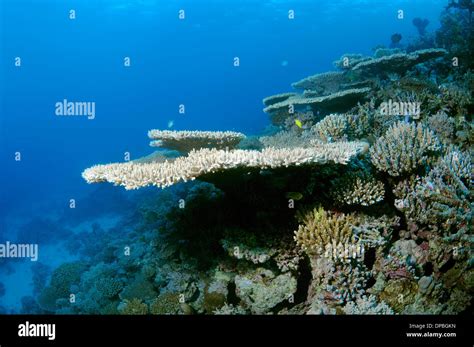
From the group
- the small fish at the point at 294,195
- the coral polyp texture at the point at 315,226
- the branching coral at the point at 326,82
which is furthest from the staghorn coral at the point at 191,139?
the branching coral at the point at 326,82

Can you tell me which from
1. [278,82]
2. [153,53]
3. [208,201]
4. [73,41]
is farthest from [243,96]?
[208,201]

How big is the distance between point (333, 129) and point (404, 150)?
71.1 inches

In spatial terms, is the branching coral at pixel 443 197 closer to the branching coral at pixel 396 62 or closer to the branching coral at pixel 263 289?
the branching coral at pixel 263 289

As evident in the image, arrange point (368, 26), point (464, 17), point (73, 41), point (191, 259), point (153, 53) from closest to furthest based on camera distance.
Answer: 1. point (191, 259)
2. point (464, 17)
3. point (368, 26)
4. point (73, 41)
5. point (153, 53)

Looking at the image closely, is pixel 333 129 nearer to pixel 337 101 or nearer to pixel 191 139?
pixel 337 101

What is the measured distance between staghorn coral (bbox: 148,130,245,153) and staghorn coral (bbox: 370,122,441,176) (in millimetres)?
2281

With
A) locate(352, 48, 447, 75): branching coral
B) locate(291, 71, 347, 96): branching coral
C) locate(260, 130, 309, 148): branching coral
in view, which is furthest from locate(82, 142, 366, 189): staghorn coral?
locate(291, 71, 347, 96): branching coral

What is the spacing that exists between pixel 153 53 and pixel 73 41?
22.6m

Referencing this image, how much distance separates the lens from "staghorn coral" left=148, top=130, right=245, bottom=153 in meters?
5.31

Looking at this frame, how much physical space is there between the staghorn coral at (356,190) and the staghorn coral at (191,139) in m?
1.97

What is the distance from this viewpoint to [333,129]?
6.34 metres

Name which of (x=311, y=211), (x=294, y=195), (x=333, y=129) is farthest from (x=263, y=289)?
(x=333, y=129)

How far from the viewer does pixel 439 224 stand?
14.8 ft
